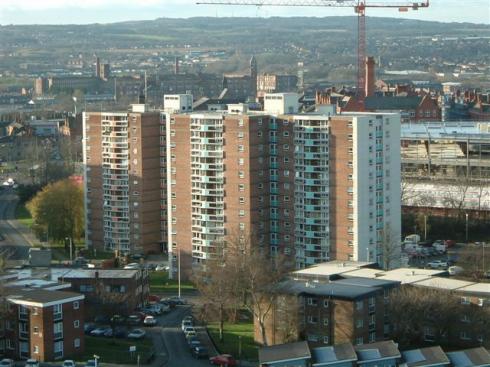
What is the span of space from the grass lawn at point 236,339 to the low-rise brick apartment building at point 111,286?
4.28 feet

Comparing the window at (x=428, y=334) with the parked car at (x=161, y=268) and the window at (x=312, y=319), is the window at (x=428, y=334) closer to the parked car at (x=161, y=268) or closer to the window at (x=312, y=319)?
the window at (x=312, y=319)

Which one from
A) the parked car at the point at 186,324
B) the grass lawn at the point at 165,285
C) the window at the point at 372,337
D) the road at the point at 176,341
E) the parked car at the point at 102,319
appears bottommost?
the grass lawn at the point at 165,285

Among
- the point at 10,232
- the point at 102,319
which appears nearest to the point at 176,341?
the point at 102,319

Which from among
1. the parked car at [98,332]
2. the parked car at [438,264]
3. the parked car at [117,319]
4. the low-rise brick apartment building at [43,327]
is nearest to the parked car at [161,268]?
the parked car at [438,264]

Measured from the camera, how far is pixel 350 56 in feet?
369

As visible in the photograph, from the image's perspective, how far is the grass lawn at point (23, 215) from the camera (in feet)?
91.6

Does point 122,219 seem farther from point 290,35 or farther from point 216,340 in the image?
point 290,35

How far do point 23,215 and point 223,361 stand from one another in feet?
45.8

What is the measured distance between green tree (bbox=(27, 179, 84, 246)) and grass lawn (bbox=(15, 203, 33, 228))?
2096 millimetres

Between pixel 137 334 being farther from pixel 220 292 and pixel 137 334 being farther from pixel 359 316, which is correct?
pixel 359 316

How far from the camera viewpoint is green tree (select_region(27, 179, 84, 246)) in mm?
24844

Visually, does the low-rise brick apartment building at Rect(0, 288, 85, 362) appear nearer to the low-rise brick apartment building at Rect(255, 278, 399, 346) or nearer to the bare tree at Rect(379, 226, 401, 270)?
the low-rise brick apartment building at Rect(255, 278, 399, 346)

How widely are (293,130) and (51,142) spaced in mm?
22684

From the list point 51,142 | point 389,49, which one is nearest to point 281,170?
point 51,142
